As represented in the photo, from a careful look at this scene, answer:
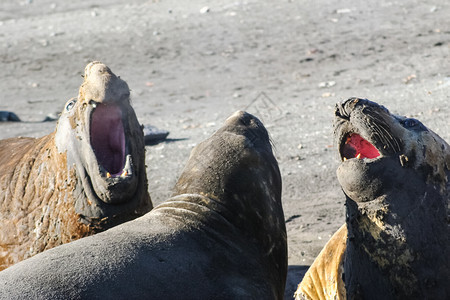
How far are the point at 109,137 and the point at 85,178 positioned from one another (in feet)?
0.95

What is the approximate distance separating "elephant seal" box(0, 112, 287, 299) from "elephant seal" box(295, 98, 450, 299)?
59 cm

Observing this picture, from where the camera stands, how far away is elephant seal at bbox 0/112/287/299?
3.55 meters

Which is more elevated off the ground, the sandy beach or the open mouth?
the open mouth

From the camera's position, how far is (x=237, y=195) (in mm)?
4328

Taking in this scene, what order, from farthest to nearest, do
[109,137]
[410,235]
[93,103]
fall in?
[109,137] < [93,103] < [410,235]

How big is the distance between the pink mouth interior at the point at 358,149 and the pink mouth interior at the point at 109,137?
4.60 ft

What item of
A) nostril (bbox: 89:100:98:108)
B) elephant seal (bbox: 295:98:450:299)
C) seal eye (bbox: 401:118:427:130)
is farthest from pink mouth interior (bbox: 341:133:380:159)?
nostril (bbox: 89:100:98:108)

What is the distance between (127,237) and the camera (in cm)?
387

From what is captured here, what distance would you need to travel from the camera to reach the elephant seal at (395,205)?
12.4 feet

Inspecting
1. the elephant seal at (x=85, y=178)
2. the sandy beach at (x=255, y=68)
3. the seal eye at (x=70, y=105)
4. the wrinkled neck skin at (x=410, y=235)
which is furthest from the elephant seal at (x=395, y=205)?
the sandy beach at (x=255, y=68)

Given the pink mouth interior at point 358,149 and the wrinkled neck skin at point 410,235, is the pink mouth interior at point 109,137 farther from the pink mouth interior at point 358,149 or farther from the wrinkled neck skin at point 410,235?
the wrinkled neck skin at point 410,235

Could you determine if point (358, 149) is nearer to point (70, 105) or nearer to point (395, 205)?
point (395, 205)

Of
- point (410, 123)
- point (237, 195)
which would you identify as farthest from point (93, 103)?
point (410, 123)

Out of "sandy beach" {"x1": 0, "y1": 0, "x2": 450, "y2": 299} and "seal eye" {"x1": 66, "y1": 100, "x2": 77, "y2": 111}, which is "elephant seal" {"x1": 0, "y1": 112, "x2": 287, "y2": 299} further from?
"sandy beach" {"x1": 0, "y1": 0, "x2": 450, "y2": 299}
